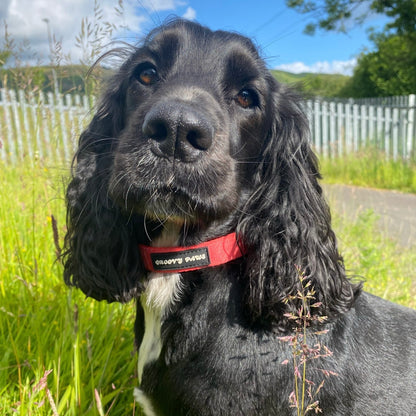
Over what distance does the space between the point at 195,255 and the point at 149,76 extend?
0.84 metres

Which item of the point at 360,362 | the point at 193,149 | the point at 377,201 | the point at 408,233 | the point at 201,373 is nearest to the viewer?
the point at 193,149

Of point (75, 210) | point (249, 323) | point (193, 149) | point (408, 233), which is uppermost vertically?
point (193, 149)

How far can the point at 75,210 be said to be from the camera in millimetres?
1973

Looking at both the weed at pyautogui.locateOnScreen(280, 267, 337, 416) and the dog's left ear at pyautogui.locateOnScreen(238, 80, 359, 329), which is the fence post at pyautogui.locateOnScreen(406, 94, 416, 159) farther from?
the weed at pyautogui.locateOnScreen(280, 267, 337, 416)

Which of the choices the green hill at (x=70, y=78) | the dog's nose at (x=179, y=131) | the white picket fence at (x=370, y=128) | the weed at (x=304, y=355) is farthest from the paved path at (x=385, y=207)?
the dog's nose at (x=179, y=131)

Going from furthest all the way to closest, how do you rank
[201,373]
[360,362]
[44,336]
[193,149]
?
→ [44,336] → [360,362] → [201,373] → [193,149]

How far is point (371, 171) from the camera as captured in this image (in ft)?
30.5

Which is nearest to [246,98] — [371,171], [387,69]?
[371,171]

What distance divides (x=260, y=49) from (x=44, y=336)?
1874mm

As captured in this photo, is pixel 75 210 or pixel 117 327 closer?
pixel 75 210

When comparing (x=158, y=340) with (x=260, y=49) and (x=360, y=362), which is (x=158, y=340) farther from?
(x=260, y=49)

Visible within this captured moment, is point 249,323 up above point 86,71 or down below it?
below

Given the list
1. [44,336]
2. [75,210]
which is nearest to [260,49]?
[75,210]

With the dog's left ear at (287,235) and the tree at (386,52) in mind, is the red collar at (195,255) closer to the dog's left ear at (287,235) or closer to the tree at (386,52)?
the dog's left ear at (287,235)
